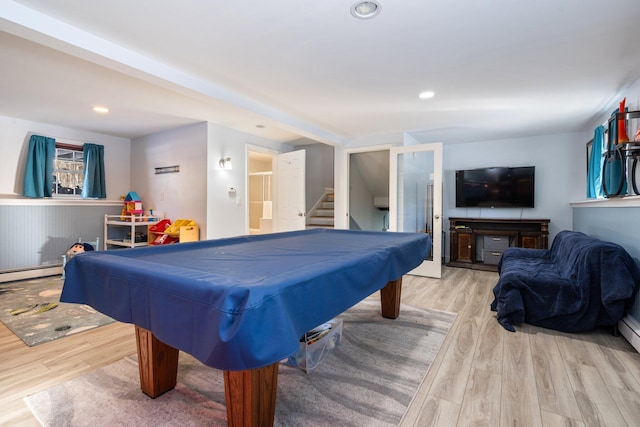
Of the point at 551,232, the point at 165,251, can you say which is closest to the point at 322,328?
the point at 165,251

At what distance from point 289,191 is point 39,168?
360 cm

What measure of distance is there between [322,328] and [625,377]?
185 cm

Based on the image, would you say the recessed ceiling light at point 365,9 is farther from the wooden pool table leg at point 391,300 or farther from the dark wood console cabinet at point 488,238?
the dark wood console cabinet at point 488,238

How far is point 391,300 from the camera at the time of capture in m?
2.73

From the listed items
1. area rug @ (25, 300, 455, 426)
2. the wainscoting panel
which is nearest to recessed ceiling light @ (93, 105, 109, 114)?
the wainscoting panel

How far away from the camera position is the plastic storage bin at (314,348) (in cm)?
187

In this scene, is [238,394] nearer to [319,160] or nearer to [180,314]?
[180,314]

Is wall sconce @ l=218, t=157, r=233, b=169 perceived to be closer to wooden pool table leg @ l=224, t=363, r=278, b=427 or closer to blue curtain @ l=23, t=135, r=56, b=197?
blue curtain @ l=23, t=135, r=56, b=197

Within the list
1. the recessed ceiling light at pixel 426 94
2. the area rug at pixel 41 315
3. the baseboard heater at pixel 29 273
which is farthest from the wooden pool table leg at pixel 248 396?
the baseboard heater at pixel 29 273

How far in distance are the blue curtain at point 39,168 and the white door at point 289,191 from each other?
10.9 ft

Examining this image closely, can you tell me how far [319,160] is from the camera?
6.83m

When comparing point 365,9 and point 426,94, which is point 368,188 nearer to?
point 426,94

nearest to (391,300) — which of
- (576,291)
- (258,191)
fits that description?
(576,291)

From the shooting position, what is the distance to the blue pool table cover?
2.81 ft
